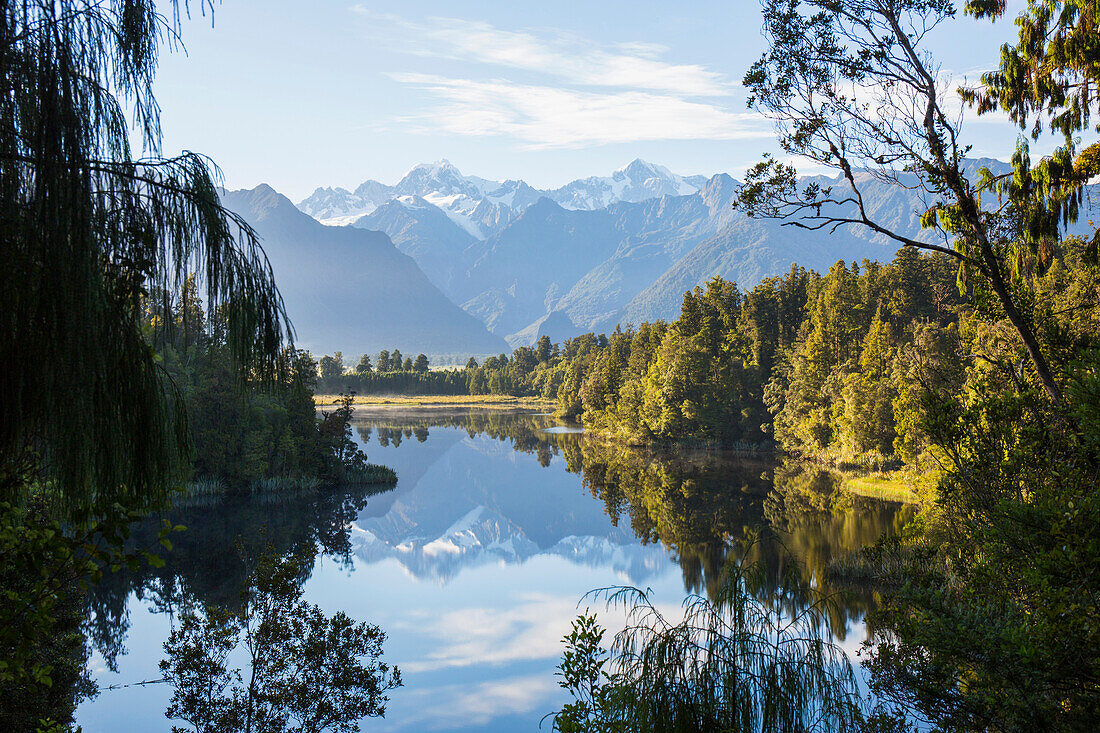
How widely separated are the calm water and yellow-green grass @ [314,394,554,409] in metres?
65.5

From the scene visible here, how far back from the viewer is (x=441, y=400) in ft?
410

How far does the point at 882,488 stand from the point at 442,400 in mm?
95380

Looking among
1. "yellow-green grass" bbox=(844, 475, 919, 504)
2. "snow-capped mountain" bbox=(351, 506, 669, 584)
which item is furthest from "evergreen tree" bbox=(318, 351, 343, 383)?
"yellow-green grass" bbox=(844, 475, 919, 504)

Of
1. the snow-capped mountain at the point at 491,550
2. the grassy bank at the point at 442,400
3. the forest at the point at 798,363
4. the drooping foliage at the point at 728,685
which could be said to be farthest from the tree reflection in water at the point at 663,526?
the grassy bank at the point at 442,400

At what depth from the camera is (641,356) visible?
6831 cm

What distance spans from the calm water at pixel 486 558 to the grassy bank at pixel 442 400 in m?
64.9

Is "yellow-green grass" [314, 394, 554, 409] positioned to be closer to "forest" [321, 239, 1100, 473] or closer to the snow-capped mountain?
"forest" [321, 239, 1100, 473]

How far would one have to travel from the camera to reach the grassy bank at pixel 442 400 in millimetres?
114562

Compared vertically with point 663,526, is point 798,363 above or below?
above

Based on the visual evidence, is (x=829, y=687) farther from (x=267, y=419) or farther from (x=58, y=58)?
(x=267, y=419)

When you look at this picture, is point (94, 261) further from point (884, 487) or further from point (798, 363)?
point (798, 363)

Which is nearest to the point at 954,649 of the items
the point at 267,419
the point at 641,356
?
the point at 267,419

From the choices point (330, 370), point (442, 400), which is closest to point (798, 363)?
point (442, 400)

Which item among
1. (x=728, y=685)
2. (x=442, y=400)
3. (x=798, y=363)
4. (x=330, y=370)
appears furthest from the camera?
(x=330, y=370)
